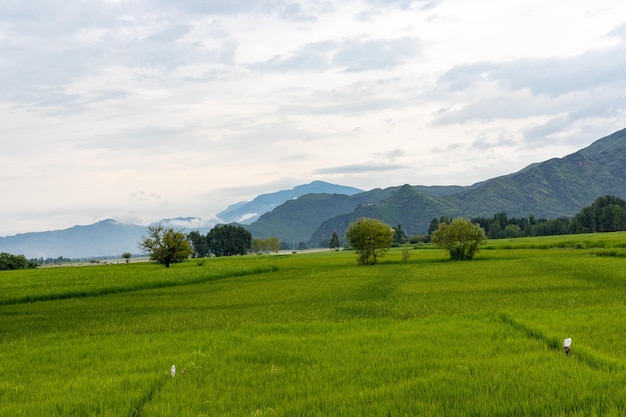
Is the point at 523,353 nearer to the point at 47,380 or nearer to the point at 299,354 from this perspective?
the point at 299,354

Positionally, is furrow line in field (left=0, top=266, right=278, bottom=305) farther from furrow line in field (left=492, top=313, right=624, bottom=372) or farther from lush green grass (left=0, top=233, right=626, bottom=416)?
furrow line in field (left=492, top=313, right=624, bottom=372)

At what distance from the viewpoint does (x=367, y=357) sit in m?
13.2

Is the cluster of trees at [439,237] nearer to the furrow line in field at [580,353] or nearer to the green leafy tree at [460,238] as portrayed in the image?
the green leafy tree at [460,238]

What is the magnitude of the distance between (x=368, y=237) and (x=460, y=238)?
51.7 feet

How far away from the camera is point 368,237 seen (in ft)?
258

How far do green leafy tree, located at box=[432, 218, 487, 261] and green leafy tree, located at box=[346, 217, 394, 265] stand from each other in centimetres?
839

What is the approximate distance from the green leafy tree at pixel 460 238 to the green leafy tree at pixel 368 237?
27.5 ft

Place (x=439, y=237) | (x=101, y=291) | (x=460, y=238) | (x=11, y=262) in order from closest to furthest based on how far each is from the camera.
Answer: (x=101, y=291), (x=460, y=238), (x=439, y=237), (x=11, y=262)

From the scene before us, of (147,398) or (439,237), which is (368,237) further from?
(147,398)

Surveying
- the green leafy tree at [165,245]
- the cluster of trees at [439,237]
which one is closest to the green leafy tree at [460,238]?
the cluster of trees at [439,237]

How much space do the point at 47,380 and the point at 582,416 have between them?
42.7 feet

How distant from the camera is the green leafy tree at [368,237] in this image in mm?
78625

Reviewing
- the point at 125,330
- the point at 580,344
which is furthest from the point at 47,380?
the point at 580,344

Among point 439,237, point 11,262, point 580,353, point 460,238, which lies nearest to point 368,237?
point 439,237
